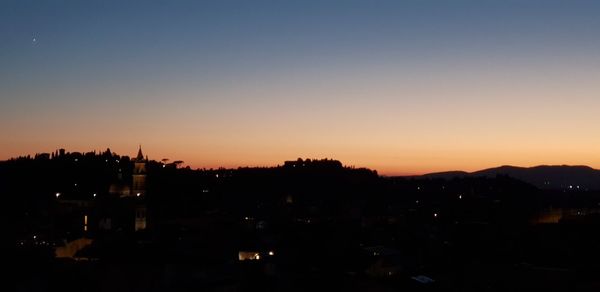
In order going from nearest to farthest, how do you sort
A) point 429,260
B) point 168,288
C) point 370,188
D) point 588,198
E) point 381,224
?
point 168,288
point 429,260
point 381,224
point 370,188
point 588,198

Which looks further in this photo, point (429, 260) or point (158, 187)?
point (158, 187)

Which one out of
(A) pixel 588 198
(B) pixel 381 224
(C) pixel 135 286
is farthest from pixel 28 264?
(A) pixel 588 198

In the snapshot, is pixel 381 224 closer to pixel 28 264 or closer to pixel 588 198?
pixel 28 264

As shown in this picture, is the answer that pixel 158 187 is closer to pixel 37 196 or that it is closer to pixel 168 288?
pixel 37 196

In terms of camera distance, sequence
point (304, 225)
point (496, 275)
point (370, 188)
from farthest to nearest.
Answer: point (370, 188) < point (304, 225) < point (496, 275)

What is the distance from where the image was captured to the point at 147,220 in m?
55.5

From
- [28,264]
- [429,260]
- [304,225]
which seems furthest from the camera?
[304,225]

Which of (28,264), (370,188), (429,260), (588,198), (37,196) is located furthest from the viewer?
(588,198)

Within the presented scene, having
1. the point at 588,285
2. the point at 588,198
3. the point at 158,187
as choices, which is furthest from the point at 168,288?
the point at 588,198

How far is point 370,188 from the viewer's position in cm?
12300

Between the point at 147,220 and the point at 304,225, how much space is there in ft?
41.1

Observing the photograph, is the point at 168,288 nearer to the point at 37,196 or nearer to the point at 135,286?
the point at 135,286

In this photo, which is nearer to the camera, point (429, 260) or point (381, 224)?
point (429, 260)

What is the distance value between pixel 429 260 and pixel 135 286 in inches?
646
